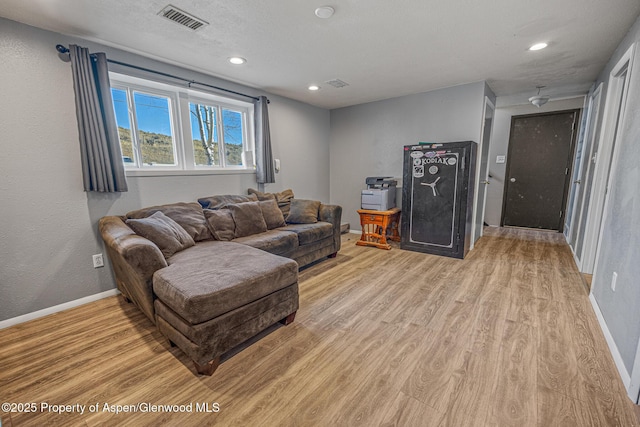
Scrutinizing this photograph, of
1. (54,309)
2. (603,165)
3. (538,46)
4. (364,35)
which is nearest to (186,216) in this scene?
(54,309)

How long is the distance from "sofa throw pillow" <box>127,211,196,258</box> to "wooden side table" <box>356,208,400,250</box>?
2.52 metres

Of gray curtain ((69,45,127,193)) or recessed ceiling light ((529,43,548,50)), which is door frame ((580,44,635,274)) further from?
gray curtain ((69,45,127,193))

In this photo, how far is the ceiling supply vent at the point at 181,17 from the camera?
186cm

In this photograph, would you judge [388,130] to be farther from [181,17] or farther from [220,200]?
[181,17]

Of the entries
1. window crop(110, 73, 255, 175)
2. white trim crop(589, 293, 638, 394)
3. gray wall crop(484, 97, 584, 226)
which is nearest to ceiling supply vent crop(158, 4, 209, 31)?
window crop(110, 73, 255, 175)

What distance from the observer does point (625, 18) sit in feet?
6.61

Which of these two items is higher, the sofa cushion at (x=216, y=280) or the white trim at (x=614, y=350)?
the sofa cushion at (x=216, y=280)

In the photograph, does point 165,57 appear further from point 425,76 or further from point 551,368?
point 551,368

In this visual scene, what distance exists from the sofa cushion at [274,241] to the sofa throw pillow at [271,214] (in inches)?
9.0

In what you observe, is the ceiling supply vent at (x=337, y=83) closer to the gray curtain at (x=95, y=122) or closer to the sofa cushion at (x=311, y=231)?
the sofa cushion at (x=311, y=231)

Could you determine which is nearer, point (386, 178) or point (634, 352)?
point (634, 352)

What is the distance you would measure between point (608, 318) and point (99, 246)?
4129 millimetres

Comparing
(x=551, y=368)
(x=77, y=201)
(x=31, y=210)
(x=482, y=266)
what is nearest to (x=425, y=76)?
(x=482, y=266)

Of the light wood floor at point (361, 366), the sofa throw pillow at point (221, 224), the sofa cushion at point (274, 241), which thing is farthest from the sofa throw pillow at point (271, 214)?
the light wood floor at point (361, 366)
